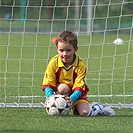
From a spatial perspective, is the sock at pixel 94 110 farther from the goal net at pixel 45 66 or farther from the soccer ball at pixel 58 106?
the goal net at pixel 45 66

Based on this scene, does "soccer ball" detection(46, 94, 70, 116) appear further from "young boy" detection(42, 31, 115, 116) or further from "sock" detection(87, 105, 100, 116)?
"sock" detection(87, 105, 100, 116)

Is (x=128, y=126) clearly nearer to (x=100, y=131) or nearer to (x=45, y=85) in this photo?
(x=100, y=131)

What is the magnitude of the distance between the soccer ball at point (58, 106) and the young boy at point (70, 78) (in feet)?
0.24

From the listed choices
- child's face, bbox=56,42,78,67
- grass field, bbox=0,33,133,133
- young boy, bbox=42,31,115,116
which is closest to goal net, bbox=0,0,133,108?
grass field, bbox=0,33,133,133

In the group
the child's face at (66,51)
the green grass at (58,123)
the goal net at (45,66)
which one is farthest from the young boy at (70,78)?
the goal net at (45,66)

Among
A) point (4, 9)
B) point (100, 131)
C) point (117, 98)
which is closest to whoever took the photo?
point (100, 131)

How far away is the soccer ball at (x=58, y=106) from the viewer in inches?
242

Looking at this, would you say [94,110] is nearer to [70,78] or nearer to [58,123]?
[70,78]

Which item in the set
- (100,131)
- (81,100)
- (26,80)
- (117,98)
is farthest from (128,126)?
(26,80)

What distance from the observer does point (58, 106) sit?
6156 mm

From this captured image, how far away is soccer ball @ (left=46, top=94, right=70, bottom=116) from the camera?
242 inches

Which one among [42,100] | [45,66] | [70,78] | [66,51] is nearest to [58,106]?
[70,78]

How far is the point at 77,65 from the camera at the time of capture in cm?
640

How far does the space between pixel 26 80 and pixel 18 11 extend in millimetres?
9842
